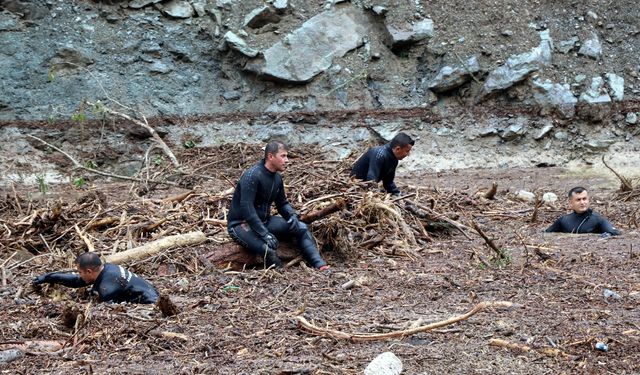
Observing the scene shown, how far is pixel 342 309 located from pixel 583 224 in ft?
13.7

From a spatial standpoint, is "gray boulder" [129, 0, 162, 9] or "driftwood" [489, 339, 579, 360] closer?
"driftwood" [489, 339, 579, 360]

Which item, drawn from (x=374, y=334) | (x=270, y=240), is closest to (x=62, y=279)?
(x=270, y=240)

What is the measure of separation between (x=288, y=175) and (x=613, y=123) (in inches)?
306

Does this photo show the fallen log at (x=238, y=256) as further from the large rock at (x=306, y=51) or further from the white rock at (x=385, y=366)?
the large rock at (x=306, y=51)

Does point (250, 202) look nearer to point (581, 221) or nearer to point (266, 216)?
point (266, 216)

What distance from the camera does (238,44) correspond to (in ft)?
55.6

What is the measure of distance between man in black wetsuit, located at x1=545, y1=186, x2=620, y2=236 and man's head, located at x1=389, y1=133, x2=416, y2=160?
166 centimetres

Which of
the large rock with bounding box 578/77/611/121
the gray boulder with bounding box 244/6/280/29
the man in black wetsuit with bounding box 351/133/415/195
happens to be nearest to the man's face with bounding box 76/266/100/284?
the man in black wetsuit with bounding box 351/133/415/195

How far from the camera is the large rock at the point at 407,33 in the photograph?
17.3 metres

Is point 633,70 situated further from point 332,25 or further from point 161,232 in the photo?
point 161,232

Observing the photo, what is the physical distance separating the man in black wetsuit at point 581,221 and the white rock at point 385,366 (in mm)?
5175

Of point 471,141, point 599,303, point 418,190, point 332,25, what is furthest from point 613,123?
point 599,303

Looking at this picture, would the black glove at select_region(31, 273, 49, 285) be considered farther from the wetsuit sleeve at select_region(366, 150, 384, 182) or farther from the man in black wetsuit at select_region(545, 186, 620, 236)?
the man in black wetsuit at select_region(545, 186, 620, 236)

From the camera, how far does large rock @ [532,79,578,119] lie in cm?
1666
